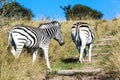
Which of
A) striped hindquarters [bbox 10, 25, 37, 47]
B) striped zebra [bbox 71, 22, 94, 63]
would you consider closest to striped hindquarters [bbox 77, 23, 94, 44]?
striped zebra [bbox 71, 22, 94, 63]

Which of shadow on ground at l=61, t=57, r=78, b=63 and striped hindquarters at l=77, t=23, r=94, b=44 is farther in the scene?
shadow on ground at l=61, t=57, r=78, b=63

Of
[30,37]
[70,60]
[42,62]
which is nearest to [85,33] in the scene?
[70,60]

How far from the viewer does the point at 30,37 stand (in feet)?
35.6

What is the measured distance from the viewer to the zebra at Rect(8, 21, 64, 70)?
408 inches

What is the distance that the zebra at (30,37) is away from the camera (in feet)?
34.0

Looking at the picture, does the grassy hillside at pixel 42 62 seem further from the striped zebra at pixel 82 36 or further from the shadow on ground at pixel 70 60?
the striped zebra at pixel 82 36

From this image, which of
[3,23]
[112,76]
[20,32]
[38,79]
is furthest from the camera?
[3,23]

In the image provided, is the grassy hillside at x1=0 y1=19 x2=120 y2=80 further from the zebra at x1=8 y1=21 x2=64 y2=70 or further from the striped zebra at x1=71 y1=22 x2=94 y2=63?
the striped zebra at x1=71 y1=22 x2=94 y2=63

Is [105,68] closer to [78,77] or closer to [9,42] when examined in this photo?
[78,77]

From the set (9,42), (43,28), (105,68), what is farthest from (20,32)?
(105,68)

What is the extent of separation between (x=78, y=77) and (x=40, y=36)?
2515mm

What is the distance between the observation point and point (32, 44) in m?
10.9

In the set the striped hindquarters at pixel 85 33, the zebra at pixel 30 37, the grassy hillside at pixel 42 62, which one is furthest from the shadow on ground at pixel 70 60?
the zebra at pixel 30 37

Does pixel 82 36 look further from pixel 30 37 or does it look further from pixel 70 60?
pixel 30 37
